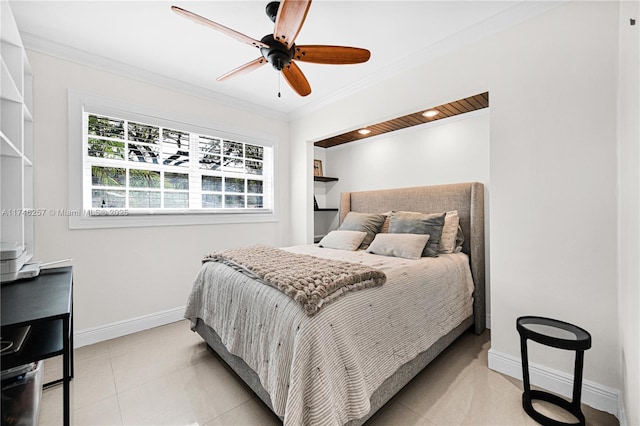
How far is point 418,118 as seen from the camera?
3184 mm

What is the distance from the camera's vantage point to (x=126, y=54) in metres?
2.52

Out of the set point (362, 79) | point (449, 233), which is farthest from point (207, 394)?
point (362, 79)

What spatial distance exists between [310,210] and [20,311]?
3.02m

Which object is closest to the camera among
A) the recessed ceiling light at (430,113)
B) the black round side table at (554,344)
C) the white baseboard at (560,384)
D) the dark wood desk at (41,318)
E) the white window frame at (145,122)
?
the dark wood desk at (41,318)

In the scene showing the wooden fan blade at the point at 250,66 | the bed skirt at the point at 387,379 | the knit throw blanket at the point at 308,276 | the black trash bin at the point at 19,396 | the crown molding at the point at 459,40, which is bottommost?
the bed skirt at the point at 387,379

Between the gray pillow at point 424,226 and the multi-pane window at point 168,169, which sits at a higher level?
the multi-pane window at point 168,169

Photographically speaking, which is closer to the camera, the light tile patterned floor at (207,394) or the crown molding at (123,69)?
the light tile patterned floor at (207,394)

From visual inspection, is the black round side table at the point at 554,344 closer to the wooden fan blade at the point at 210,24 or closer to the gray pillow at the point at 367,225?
the gray pillow at the point at 367,225

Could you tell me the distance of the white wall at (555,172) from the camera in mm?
1644

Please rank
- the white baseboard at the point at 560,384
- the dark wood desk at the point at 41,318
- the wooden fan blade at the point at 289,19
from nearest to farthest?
1. the dark wood desk at the point at 41,318
2. the wooden fan blade at the point at 289,19
3. the white baseboard at the point at 560,384

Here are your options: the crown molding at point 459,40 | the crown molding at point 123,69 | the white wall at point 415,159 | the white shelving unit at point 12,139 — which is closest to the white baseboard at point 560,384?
the white wall at point 415,159

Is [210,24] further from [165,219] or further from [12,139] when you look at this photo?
[165,219]

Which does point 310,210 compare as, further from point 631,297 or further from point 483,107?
point 631,297

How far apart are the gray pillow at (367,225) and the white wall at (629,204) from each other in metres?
1.95
